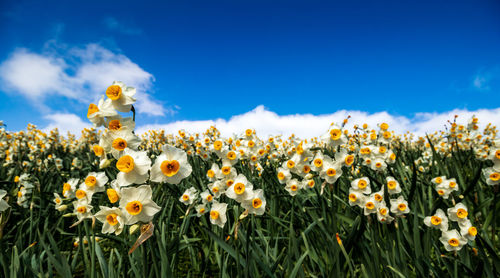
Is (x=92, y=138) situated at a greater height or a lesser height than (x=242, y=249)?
greater

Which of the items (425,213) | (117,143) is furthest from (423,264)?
(117,143)

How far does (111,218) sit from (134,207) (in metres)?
0.31

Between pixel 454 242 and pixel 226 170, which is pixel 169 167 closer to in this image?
pixel 226 170

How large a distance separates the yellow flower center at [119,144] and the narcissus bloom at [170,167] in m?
0.18

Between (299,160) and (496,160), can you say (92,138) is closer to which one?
(299,160)

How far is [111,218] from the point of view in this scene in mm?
1387

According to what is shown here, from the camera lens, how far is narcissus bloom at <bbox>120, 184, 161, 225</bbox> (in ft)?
3.89

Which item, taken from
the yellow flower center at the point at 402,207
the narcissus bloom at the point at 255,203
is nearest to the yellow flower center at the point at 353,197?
the yellow flower center at the point at 402,207

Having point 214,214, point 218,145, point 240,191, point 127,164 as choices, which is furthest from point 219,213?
point 127,164

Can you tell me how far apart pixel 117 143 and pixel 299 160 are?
1717mm

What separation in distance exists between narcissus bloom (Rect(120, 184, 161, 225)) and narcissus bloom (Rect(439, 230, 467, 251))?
234cm

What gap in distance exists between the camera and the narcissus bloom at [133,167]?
1.17m

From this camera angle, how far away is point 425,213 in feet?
9.04

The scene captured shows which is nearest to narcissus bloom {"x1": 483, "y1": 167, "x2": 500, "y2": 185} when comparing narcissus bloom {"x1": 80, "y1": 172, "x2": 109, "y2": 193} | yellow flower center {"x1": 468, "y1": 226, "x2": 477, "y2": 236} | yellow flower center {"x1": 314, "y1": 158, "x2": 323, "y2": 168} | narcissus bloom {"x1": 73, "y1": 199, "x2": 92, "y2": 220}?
yellow flower center {"x1": 468, "y1": 226, "x2": 477, "y2": 236}
